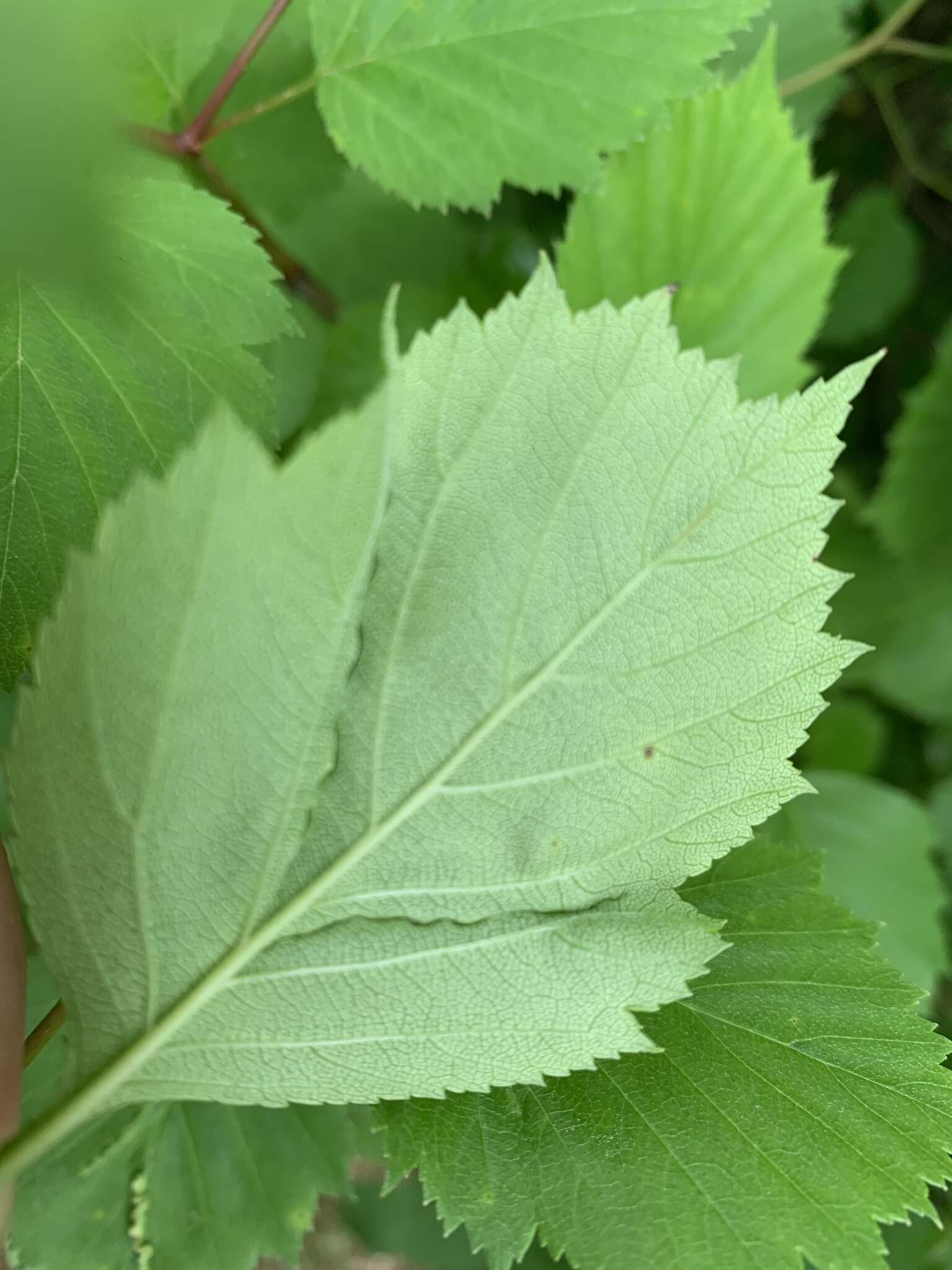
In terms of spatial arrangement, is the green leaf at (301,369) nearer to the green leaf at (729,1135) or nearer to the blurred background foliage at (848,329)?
the blurred background foliage at (848,329)

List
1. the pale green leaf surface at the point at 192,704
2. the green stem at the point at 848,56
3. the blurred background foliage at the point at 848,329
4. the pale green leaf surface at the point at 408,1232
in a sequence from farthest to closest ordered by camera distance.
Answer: the pale green leaf surface at the point at 408,1232 → the green stem at the point at 848,56 → the blurred background foliage at the point at 848,329 → the pale green leaf surface at the point at 192,704

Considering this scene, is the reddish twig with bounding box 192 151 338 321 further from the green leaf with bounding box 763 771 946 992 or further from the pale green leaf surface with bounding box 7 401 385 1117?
the green leaf with bounding box 763 771 946 992

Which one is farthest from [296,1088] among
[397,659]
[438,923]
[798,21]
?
[798,21]

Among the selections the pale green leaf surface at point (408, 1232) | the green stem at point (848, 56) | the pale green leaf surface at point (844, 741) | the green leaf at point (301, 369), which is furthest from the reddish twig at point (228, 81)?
the pale green leaf surface at point (408, 1232)

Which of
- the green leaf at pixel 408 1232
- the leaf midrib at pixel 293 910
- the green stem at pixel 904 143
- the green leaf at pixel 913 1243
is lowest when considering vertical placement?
the green leaf at pixel 408 1232

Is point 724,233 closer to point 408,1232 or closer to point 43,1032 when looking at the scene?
point 43,1032

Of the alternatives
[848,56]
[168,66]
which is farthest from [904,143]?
[168,66]
